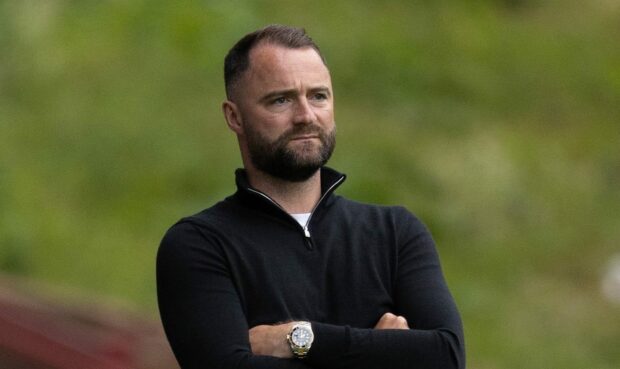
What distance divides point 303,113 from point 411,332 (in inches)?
21.0

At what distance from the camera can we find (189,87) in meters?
12.1

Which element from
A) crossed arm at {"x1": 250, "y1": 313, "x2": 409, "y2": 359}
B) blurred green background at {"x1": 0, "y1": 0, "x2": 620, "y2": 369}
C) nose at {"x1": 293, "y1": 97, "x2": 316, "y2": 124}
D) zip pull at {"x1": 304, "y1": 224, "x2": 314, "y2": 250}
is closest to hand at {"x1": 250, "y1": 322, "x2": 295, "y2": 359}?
crossed arm at {"x1": 250, "y1": 313, "x2": 409, "y2": 359}

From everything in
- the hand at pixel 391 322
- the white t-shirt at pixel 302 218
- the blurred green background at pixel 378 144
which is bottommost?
the hand at pixel 391 322

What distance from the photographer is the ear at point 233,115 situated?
149 inches

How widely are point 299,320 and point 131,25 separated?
889cm

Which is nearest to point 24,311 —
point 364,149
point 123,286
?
point 123,286

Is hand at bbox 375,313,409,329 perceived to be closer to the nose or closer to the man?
the man

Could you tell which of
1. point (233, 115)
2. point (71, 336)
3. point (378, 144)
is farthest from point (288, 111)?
point (378, 144)

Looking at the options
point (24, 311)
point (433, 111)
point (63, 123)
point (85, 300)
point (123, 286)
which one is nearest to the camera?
point (24, 311)

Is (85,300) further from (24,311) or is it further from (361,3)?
(361,3)

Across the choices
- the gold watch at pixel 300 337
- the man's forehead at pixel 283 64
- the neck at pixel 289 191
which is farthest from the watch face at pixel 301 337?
the man's forehead at pixel 283 64

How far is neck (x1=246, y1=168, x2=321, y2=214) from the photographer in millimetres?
3773

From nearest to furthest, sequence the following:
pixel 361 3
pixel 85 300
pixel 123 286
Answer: pixel 85 300 < pixel 123 286 < pixel 361 3

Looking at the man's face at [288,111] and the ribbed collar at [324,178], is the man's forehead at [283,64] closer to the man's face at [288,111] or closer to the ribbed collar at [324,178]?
the man's face at [288,111]
